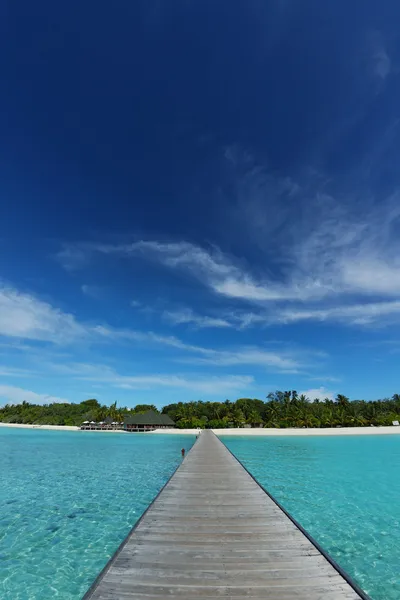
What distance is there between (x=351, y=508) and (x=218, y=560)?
11627 millimetres

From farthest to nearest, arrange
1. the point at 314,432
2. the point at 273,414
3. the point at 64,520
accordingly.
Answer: the point at 273,414, the point at 314,432, the point at 64,520

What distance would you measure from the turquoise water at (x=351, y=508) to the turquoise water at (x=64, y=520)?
21.4 feet

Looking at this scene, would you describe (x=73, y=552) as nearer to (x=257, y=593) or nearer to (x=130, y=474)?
(x=257, y=593)

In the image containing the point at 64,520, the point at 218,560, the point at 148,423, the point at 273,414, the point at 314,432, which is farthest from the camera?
the point at 273,414

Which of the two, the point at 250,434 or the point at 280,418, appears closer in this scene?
the point at 250,434

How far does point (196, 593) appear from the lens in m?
4.45

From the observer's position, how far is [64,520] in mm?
12242

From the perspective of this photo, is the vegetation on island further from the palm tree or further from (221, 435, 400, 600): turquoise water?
(221, 435, 400, 600): turquoise water

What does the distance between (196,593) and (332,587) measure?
1.94m

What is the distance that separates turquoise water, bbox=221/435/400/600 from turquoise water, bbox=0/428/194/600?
653 centimetres

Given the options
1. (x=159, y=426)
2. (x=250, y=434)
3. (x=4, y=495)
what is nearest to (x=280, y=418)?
(x=250, y=434)

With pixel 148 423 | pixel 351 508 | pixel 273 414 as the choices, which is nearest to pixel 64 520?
pixel 351 508

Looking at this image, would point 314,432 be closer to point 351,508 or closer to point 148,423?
point 148,423

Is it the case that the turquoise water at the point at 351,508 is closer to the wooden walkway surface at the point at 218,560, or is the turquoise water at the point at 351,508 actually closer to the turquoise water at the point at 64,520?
the wooden walkway surface at the point at 218,560
